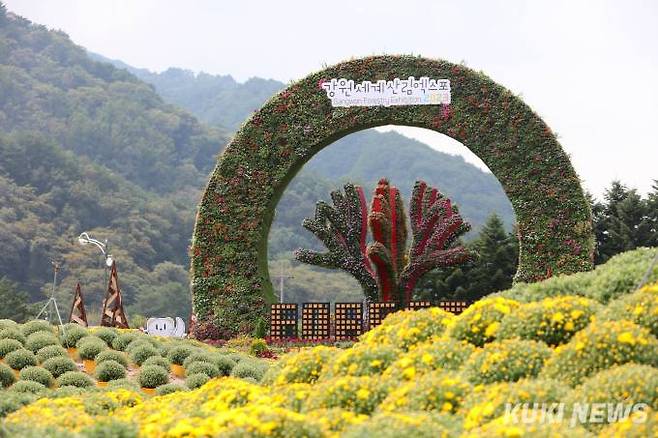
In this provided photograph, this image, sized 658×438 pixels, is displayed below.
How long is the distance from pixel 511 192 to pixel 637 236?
11.1 metres

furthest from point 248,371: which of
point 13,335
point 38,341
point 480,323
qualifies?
point 480,323

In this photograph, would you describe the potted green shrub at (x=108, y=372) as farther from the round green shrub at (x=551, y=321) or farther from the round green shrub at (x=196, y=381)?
the round green shrub at (x=551, y=321)

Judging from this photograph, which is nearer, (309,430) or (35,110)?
(309,430)

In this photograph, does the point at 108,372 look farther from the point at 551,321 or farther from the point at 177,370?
the point at 551,321

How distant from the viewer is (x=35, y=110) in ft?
227

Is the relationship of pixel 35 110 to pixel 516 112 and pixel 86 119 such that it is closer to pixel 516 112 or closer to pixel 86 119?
pixel 86 119

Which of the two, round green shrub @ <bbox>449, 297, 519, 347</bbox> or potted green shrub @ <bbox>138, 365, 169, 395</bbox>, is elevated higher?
round green shrub @ <bbox>449, 297, 519, 347</bbox>

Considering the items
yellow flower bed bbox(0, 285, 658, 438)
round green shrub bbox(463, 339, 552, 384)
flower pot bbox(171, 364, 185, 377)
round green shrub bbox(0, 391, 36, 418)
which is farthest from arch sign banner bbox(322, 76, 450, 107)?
round green shrub bbox(463, 339, 552, 384)

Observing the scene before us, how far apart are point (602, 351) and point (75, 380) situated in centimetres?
742

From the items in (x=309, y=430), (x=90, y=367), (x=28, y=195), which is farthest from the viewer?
(x=28, y=195)

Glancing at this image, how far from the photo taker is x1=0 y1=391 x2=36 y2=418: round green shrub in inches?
339

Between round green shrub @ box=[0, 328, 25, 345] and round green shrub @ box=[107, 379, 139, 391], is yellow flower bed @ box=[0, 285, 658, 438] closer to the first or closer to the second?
round green shrub @ box=[107, 379, 139, 391]

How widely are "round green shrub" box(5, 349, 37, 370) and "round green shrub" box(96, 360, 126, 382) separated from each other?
809 mm

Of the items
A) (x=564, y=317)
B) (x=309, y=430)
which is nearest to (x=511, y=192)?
(x=564, y=317)
